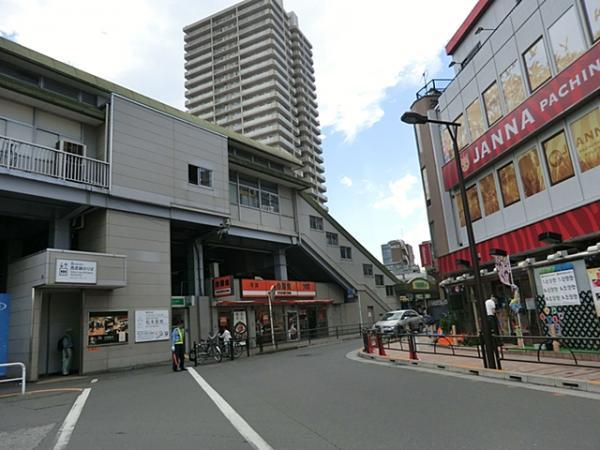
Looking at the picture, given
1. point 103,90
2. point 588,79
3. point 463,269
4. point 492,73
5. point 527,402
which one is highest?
point 103,90

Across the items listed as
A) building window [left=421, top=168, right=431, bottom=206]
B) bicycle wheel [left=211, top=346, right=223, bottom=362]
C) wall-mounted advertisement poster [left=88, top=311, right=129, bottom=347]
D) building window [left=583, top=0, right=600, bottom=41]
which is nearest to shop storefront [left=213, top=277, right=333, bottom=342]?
bicycle wheel [left=211, top=346, right=223, bottom=362]

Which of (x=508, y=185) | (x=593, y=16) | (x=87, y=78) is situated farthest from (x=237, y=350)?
(x=593, y=16)

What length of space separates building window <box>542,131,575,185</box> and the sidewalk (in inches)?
219

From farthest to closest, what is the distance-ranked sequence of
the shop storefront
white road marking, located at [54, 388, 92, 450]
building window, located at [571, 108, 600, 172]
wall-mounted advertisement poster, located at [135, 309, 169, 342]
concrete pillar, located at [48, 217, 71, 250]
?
the shop storefront
wall-mounted advertisement poster, located at [135, 309, 169, 342]
concrete pillar, located at [48, 217, 71, 250]
building window, located at [571, 108, 600, 172]
white road marking, located at [54, 388, 92, 450]

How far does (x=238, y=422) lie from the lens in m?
6.88

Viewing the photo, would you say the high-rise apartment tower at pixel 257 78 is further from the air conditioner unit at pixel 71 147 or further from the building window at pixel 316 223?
the air conditioner unit at pixel 71 147

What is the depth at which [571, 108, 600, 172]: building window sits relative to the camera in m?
12.2

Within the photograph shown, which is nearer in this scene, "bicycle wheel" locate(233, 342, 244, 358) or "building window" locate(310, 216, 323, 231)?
"bicycle wheel" locate(233, 342, 244, 358)

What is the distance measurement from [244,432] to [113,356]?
13.6 meters

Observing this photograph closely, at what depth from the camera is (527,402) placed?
7.39m

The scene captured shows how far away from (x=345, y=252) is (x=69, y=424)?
31.7 meters

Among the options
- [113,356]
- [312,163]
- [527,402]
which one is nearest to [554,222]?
[527,402]

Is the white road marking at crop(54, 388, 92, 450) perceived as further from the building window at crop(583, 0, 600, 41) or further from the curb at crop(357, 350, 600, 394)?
the building window at crop(583, 0, 600, 41)

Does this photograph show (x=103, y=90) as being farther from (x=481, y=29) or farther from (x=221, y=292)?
(x=481, y=29)
